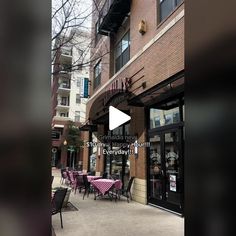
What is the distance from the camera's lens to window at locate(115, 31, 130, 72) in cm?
1365

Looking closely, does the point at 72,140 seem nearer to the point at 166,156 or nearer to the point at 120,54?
the point at 120,54

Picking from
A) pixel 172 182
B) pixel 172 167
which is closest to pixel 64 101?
pixel 172 167

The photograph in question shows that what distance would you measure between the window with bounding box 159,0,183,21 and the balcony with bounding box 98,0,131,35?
3.31 metres

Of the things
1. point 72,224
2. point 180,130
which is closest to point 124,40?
point 180,130

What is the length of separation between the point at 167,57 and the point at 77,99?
38149 mm

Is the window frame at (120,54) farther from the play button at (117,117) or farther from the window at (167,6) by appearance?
the window at (167,6)

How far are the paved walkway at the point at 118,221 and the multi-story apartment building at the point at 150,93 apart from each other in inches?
30.2

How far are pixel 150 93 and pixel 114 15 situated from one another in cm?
655

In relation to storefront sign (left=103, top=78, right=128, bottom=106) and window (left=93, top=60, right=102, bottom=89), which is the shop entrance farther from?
window (left=93, top=60, right=102, bottom=89)

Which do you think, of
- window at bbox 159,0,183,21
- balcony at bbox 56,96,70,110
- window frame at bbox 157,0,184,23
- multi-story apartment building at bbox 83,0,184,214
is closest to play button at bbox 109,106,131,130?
multi-story apartment building at bbox 83,0,184,214

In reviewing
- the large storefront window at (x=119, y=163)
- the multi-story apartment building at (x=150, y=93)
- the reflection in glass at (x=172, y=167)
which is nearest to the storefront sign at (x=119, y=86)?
the multi-story apartment building at (x=150, y=93)
